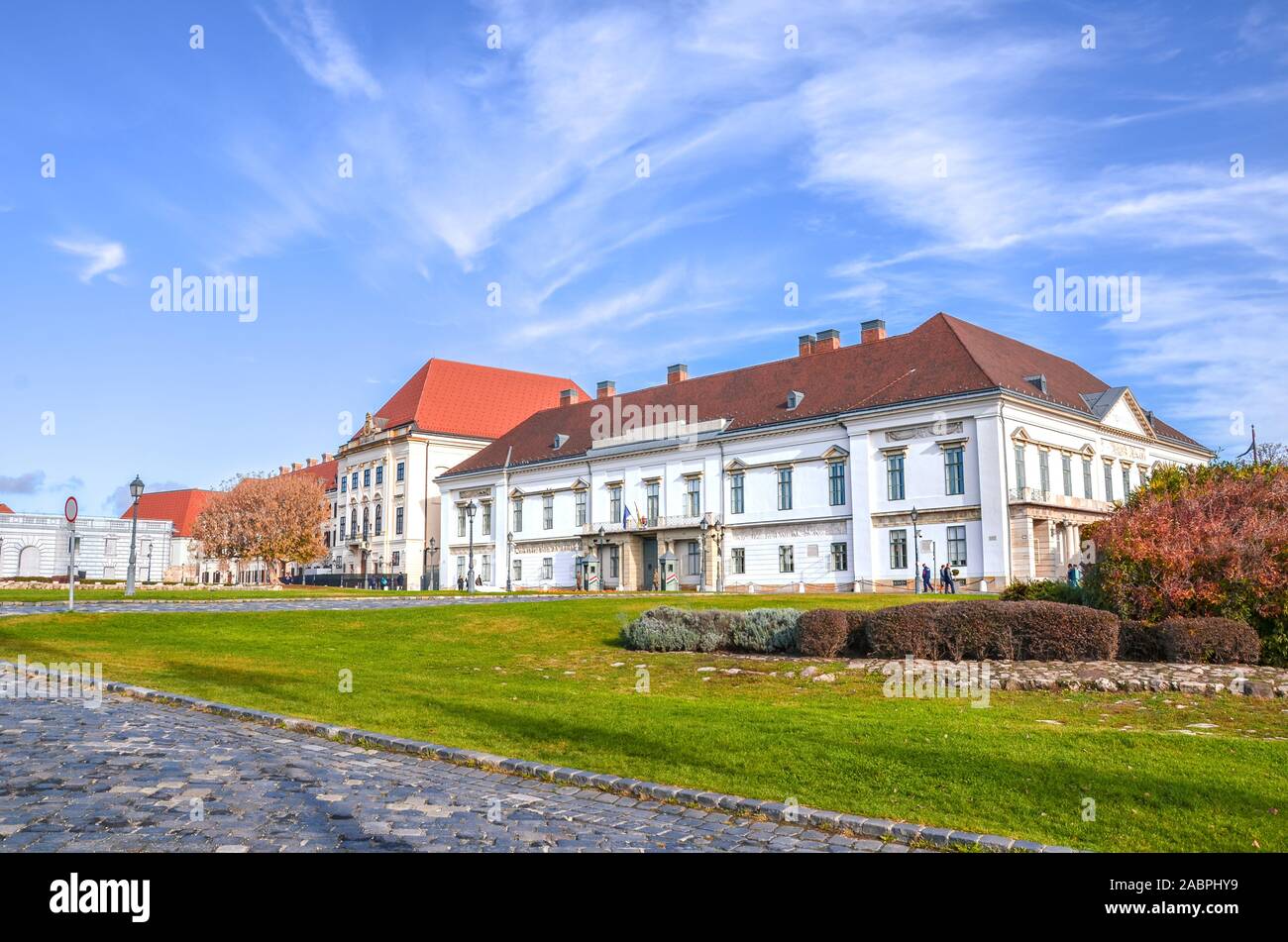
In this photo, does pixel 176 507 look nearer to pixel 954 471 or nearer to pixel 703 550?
pixel 703 550

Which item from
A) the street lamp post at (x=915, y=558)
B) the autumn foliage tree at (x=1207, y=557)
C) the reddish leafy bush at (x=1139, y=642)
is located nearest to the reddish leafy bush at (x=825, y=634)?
the reddish leafy bush at (x=1139, y=642)

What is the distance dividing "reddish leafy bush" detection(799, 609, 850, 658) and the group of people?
82.7 feet

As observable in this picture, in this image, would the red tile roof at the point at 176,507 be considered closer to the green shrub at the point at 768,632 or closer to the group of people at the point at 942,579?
the group of people at the point at 942,579

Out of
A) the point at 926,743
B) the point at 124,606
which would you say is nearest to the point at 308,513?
the point at 124,606

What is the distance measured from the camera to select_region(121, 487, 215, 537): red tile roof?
107 m

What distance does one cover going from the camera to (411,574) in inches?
3100

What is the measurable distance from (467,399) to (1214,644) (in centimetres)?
7217

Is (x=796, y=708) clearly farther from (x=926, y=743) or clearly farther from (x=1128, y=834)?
(x=1128, y=834)

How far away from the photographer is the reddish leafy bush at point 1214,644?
597 inches

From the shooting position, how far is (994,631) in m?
15.9

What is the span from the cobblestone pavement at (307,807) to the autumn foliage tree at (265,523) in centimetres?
6099

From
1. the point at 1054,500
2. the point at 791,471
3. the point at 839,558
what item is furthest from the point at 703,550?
the point at 1054,500

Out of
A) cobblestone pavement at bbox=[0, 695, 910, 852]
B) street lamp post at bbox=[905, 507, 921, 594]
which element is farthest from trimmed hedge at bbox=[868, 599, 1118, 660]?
street lamp post at bbox=[905, 507, 921, 594]
